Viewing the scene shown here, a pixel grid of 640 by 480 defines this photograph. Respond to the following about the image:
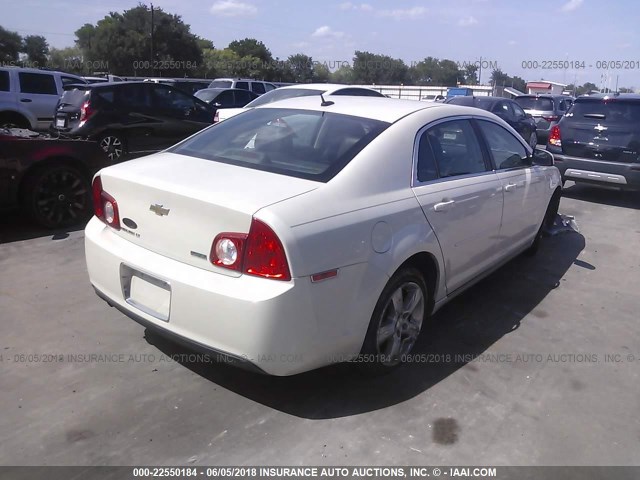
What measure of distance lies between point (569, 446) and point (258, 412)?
1.64 metres

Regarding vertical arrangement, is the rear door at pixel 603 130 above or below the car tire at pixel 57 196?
above

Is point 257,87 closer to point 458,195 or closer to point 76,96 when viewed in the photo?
point 76,96

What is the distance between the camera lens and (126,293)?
10.1ft

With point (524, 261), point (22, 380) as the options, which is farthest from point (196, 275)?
point (524, 261)

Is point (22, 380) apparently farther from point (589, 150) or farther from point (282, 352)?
point (589, 150)

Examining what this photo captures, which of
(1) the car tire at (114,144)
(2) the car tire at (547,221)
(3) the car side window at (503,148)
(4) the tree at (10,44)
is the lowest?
(2) the car tire at (547,221)

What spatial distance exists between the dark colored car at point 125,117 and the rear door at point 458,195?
680 cm

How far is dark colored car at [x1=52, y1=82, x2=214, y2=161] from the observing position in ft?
30.5

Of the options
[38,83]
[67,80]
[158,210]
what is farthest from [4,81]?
[158,210]

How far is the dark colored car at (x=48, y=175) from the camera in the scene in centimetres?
562

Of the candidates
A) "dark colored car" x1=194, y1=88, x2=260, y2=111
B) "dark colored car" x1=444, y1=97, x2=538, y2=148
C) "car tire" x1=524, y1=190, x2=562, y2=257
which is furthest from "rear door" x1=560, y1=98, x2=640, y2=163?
"dark colored car" x1=194, y1=88, x2=260, y2=111

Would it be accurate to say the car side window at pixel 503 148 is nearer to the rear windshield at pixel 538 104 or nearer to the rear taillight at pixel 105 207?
the rear taillight at pixel 105 207

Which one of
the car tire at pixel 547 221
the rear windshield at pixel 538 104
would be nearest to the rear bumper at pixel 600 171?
the car tire at pixel 547 221

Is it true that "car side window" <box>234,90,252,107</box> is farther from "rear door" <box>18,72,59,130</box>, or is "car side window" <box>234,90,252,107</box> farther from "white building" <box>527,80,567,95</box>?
"white building" <box>527,80,567,95</box>
